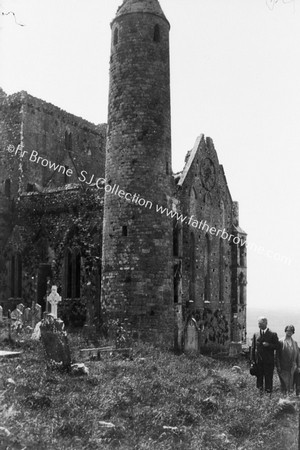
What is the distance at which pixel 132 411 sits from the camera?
10.6 meters

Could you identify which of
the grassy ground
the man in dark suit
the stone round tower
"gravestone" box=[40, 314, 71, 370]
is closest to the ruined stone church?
the stone round tower

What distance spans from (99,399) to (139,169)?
422 inches

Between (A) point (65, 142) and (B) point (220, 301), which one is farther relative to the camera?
(A) point (65, 142)

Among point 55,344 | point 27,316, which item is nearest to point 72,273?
point 27,316

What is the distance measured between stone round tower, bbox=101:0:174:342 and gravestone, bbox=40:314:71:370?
20.6 ft

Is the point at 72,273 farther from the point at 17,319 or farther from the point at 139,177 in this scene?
the point at 139,177

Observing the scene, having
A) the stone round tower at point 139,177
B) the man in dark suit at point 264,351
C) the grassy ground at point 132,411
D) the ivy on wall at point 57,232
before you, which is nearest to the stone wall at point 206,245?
the ivy on wall at point 57,232

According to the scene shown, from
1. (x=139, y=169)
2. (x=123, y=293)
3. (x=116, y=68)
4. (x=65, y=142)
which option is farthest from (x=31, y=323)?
(x=65, y=142)

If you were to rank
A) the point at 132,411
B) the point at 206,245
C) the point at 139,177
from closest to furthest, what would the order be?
the point at 132,411 → the point at 139,177 → the point at 206,245

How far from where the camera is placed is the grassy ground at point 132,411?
29.9 feet

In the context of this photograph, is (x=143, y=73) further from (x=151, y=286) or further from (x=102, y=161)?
(x=102, y=161)

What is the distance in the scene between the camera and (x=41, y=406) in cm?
1023

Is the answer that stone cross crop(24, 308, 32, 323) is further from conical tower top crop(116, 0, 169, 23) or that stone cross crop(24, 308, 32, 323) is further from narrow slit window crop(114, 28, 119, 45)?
conical tower top crop(116, 0, 169, 23)

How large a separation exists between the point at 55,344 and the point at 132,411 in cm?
345
